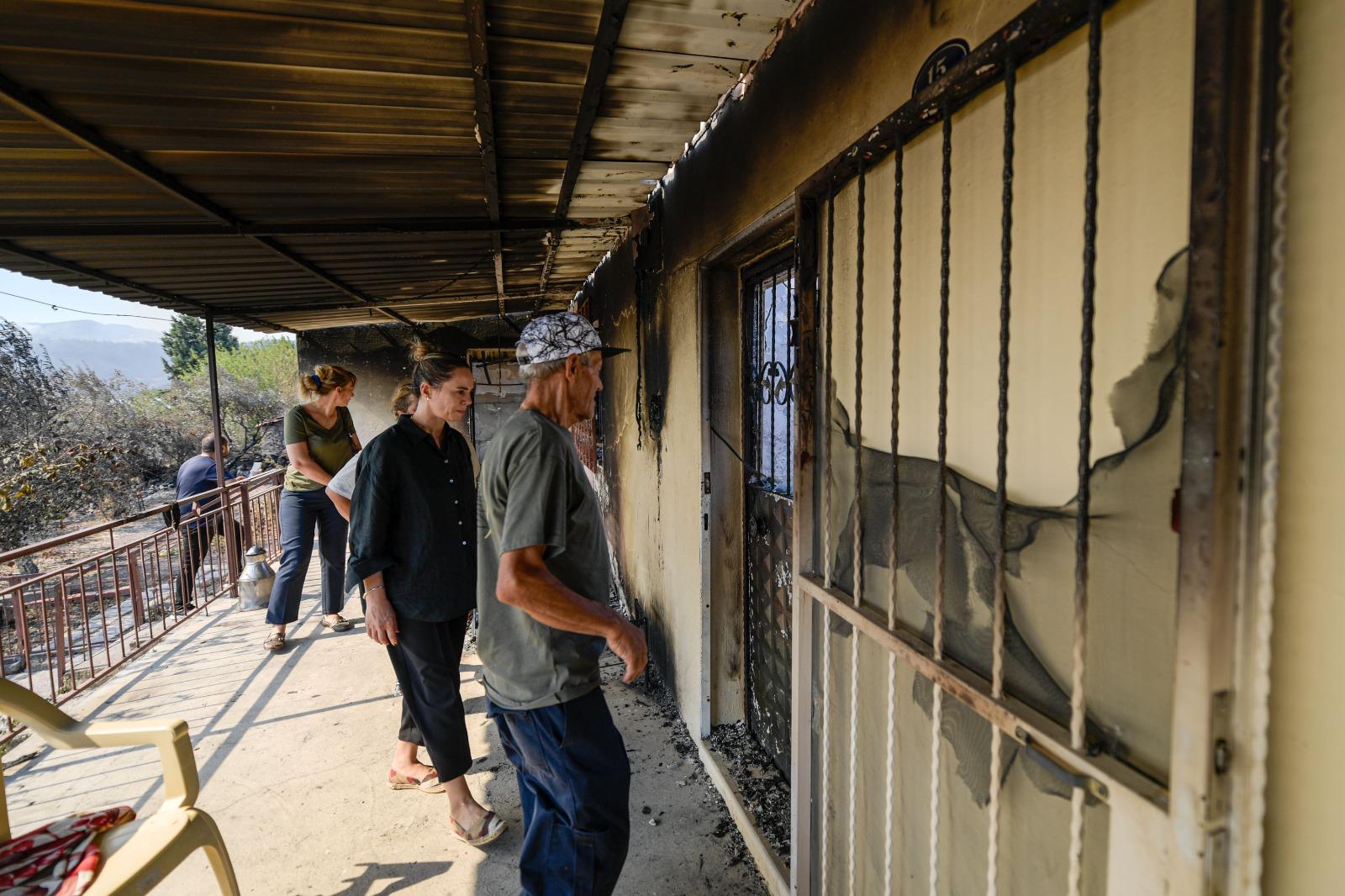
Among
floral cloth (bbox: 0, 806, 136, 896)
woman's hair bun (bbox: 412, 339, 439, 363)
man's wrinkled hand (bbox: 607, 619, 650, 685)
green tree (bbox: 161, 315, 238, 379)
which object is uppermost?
green tree (bbox: 161, 315, 238, 379)

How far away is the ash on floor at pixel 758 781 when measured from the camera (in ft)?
8.46

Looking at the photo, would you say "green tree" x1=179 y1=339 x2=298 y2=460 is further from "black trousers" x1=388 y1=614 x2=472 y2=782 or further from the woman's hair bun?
"black trousers" x1=388 y1=614 x2=472 y2=782

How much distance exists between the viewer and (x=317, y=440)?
14.4ft

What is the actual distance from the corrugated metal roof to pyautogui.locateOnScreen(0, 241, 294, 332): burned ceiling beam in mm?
29

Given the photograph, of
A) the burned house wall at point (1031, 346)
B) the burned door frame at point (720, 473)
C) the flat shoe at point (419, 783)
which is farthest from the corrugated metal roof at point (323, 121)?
the flat shoe at point (419, 783)

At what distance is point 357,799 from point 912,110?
3.53 meters

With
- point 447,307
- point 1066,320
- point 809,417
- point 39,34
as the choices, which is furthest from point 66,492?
point 1066,320

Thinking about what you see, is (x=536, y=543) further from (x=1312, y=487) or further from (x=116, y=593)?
(x=116, y=593)

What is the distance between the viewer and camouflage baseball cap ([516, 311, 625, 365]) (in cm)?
189

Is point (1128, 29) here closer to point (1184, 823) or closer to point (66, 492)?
point (1184, 823)

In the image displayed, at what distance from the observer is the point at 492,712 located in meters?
1.94

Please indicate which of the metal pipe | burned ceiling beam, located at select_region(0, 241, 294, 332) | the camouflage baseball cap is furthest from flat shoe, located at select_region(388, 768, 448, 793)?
the metal pipe

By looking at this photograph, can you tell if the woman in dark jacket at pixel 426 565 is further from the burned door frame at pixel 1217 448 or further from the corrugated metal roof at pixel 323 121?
the burned door frame at pixel 1217 448

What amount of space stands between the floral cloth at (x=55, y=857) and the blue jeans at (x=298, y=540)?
8.83 ft
